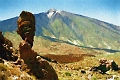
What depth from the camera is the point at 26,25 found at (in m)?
70.0

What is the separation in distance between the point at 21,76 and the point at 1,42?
2942 centimetres

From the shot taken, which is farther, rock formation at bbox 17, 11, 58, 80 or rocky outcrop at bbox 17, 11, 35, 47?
rocky outcrop at bbox 17, 11, 35, 47

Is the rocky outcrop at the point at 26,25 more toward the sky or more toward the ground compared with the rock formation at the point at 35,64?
more toward the sky

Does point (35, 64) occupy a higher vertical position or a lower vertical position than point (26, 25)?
lower

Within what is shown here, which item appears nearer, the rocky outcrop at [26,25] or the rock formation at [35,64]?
the rock formation at [35,64]

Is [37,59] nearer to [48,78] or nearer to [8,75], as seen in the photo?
[48,78]

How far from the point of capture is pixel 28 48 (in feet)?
124

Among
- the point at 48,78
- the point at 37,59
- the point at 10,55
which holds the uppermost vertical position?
the point at 10,55

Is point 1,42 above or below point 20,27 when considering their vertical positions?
below

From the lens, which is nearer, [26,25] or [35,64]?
[35,64]

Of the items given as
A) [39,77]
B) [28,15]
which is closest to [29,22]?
[28,15]

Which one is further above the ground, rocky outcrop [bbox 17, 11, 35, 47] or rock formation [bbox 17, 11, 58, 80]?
rocky outcrop [bbox 17, 11, 35, 47]

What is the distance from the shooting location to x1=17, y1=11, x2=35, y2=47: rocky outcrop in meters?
67.5

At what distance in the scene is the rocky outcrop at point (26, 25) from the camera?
221 feet
